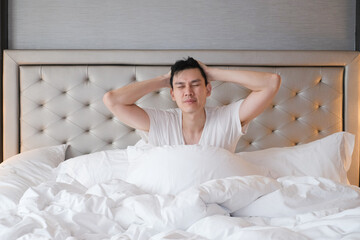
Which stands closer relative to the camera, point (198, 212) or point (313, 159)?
point (198, 212)

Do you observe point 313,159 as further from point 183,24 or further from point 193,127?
point 183,24

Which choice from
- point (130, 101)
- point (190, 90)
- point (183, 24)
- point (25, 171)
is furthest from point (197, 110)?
point (25, 171)

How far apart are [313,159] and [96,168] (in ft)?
3.67

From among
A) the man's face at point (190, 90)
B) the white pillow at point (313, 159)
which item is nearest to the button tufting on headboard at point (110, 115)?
the white pillow at point (313, 159)

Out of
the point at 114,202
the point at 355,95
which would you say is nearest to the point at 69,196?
the point at 114,202

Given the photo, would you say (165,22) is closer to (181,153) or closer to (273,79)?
(273,79)

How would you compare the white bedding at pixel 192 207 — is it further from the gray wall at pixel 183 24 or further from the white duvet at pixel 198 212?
the gray wall at pixel 183 24

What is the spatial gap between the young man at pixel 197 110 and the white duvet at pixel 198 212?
56cm

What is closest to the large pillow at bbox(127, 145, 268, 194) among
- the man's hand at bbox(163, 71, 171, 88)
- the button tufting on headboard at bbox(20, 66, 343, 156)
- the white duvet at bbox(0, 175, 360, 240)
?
the white duvet at bbox(0, 175, 360, 240)

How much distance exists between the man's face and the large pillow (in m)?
0.27

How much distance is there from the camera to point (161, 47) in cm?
232

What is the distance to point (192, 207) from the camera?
1.11m

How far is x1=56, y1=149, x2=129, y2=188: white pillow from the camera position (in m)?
1.80

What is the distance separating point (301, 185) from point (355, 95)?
116cm
